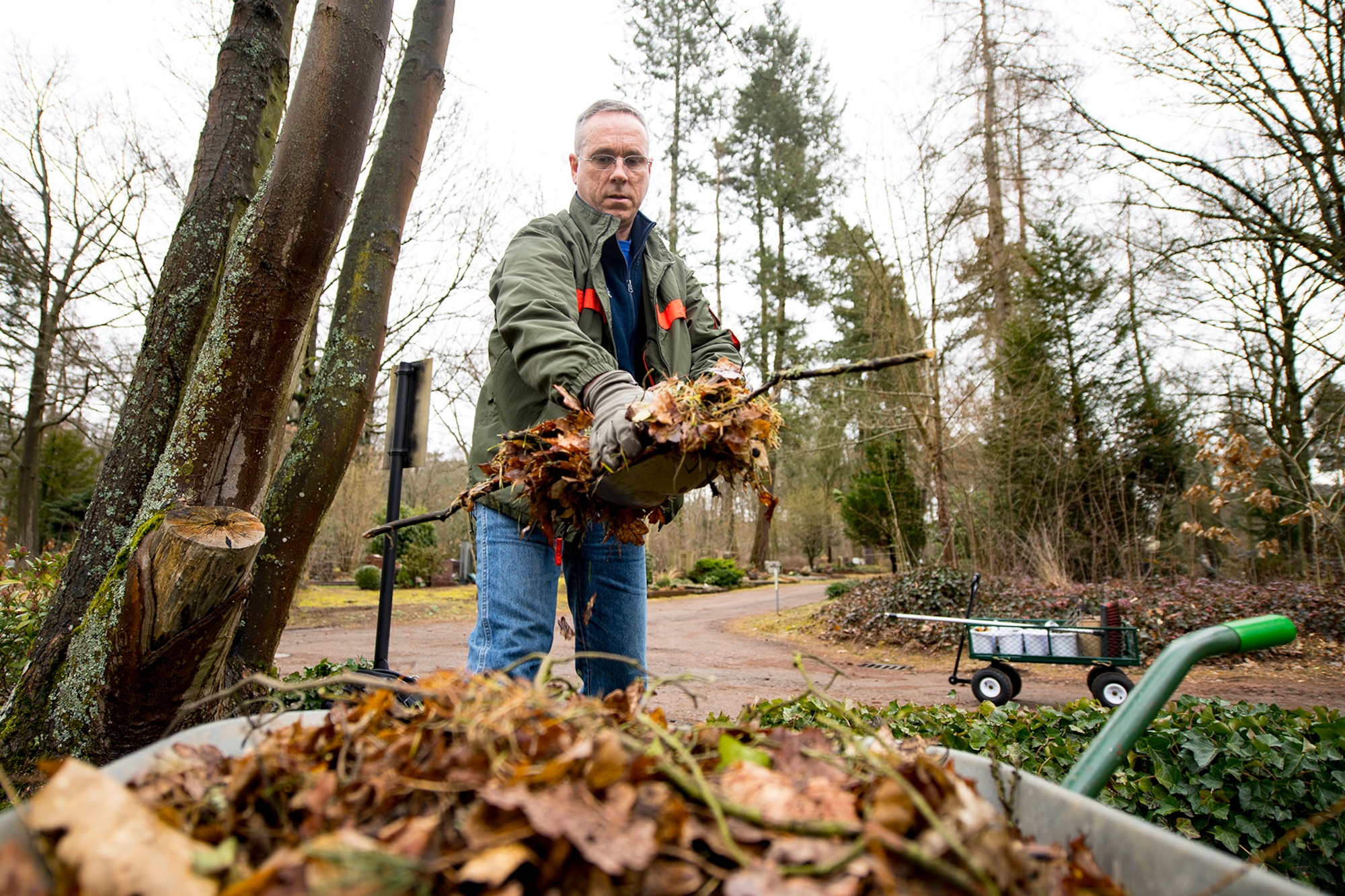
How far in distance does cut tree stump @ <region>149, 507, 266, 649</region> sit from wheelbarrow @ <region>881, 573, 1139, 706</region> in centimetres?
498

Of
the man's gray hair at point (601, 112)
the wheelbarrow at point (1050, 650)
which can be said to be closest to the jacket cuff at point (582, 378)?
the man's gray hair at point (601, 112)

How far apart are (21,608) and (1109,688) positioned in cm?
726

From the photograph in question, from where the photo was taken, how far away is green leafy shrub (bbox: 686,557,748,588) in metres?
19.5

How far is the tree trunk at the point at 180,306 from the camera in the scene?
2322 millimetres

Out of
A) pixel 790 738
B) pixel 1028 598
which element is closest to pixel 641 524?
pixel 790 738

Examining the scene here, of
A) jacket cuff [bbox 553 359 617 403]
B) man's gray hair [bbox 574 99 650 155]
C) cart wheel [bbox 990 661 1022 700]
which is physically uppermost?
man's gray hair [bbox 574 99 650 155]

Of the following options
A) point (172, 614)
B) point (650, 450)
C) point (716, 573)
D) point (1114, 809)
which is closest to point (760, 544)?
point (716, 573)

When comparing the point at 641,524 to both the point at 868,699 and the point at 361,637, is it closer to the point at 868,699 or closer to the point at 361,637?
the point at 868,699

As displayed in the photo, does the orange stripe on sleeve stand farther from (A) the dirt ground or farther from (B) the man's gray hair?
(A) the dirt ground

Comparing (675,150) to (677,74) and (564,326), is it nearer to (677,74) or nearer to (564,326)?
(677,74)

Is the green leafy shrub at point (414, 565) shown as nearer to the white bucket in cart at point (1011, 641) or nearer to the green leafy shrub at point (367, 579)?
the green leafy shrub at point (367, 579)

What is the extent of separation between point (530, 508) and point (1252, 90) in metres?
10.6

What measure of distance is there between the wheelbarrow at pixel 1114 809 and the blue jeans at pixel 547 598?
31.7 inches

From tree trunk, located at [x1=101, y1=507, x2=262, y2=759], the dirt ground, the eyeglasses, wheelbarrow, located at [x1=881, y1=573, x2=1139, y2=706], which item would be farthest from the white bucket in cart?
tree trunk, located at [x1=101, y1=507, x2=262, y2=759]
